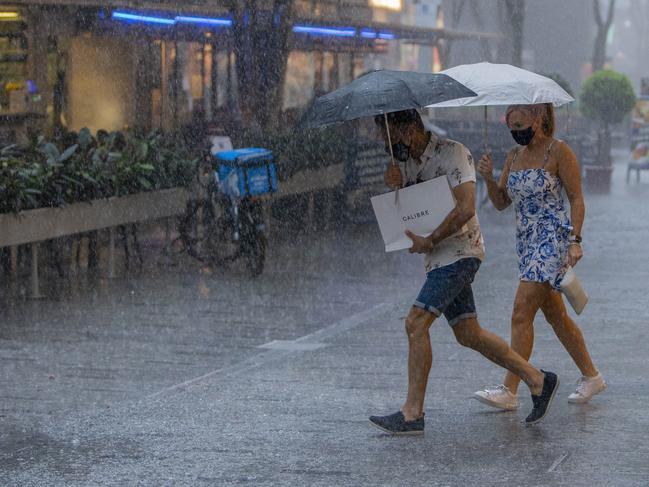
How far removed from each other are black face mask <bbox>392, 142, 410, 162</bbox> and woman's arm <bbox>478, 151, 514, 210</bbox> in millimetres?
464

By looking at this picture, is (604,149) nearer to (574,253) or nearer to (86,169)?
(86,169)

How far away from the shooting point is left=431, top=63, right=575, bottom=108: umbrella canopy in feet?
22.5

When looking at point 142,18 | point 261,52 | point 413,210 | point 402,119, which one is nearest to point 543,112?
point 402,119

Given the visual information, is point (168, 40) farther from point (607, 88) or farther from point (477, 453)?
point (477, 453)

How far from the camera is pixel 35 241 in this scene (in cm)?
1168

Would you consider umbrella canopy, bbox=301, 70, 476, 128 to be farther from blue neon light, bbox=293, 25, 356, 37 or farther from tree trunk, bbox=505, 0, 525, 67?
tree trunk, bbox=505, 0, 525, 67

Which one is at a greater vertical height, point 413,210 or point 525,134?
point 525,134

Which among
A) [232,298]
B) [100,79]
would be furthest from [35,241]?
[100,79]

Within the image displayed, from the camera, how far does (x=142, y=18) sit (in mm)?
19750

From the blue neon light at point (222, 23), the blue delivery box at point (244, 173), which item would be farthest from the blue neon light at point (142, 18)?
the blue delivery box at point (244, 173)

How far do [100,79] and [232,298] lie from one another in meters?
11.7

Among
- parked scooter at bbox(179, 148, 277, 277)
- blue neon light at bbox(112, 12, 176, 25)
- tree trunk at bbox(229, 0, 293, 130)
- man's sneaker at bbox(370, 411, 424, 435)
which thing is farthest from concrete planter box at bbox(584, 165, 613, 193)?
man's sneaker at bbox(370, 411, 424, 435)

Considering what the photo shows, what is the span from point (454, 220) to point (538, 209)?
62cm

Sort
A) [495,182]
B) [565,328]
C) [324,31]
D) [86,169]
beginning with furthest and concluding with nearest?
[324,31]
[86,169]
[565,328]
[495,182]
